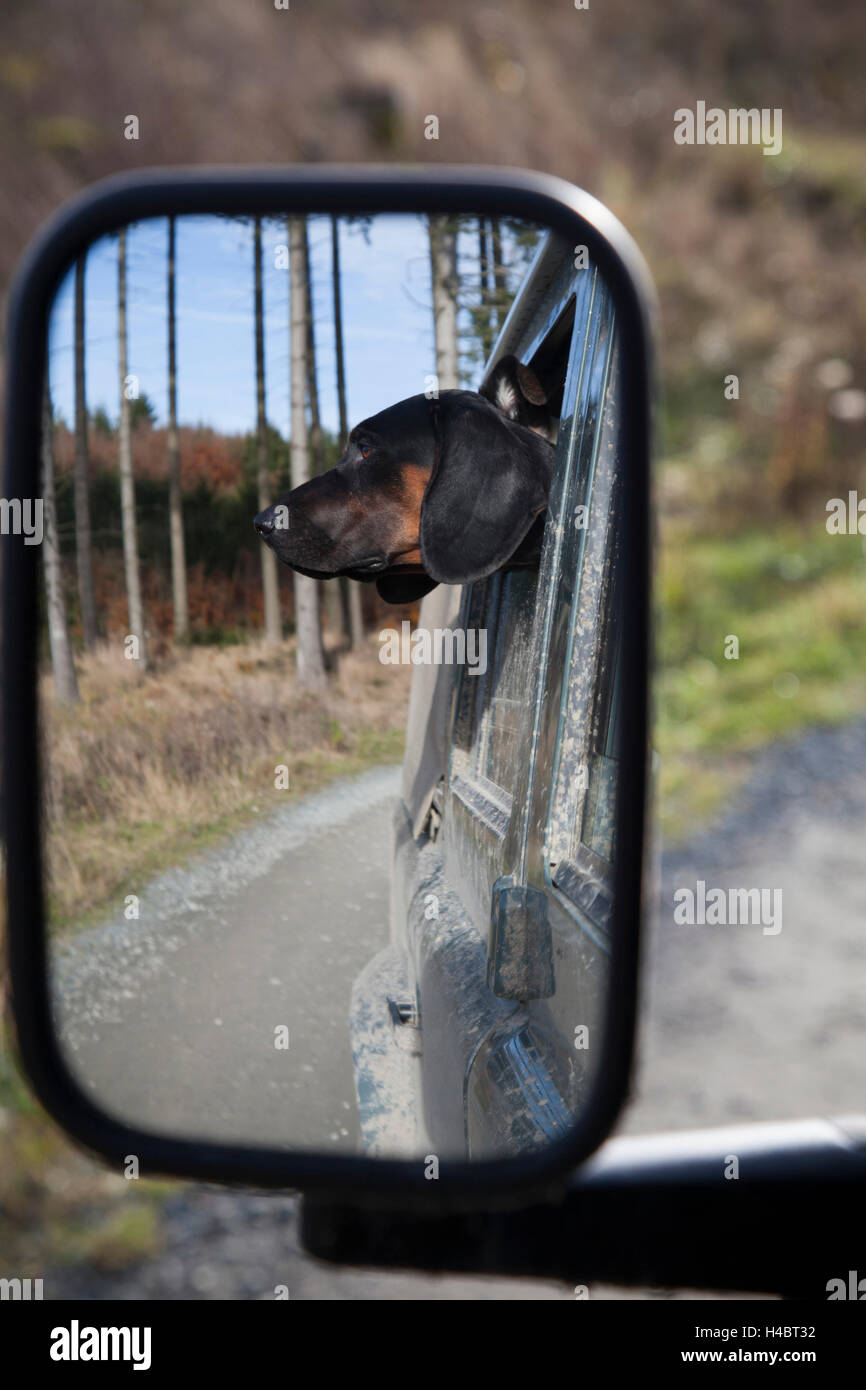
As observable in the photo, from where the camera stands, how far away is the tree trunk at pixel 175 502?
1426 millimetres

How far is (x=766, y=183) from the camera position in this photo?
601 inches

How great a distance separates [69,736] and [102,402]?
1.35ft

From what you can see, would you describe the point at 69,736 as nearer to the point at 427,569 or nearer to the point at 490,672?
the point at 427,569

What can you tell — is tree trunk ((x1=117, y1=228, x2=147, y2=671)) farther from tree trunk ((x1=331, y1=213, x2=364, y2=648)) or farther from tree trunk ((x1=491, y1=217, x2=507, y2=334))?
tree trunk ((x1=491, y1=217, x2=507, y2=334))

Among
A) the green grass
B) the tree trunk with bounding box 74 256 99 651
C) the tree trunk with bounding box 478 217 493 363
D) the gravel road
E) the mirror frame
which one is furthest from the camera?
the green grass

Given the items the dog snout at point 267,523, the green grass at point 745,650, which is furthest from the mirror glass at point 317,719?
the green grass at point 745,650

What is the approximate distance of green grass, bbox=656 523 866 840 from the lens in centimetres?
692

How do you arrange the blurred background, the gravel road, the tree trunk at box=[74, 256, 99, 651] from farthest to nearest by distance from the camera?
the blurred background < the gravel road < the tree trunk at box=[74, 256, 99, 651]

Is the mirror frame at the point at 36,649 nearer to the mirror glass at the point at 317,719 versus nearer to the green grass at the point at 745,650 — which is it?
the mirror glass at the point at 317,719

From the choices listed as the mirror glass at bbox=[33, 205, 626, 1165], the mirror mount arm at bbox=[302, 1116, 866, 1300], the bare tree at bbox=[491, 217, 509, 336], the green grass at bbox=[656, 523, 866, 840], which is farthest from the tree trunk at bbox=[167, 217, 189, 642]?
the green grass at bbox=[656, 523, 866, 840]

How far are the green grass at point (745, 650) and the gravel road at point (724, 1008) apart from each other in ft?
0.70

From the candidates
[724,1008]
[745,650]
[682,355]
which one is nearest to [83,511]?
[724,1008]

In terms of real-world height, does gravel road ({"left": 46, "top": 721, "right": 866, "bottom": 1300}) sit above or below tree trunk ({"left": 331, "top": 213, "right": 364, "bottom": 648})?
below
